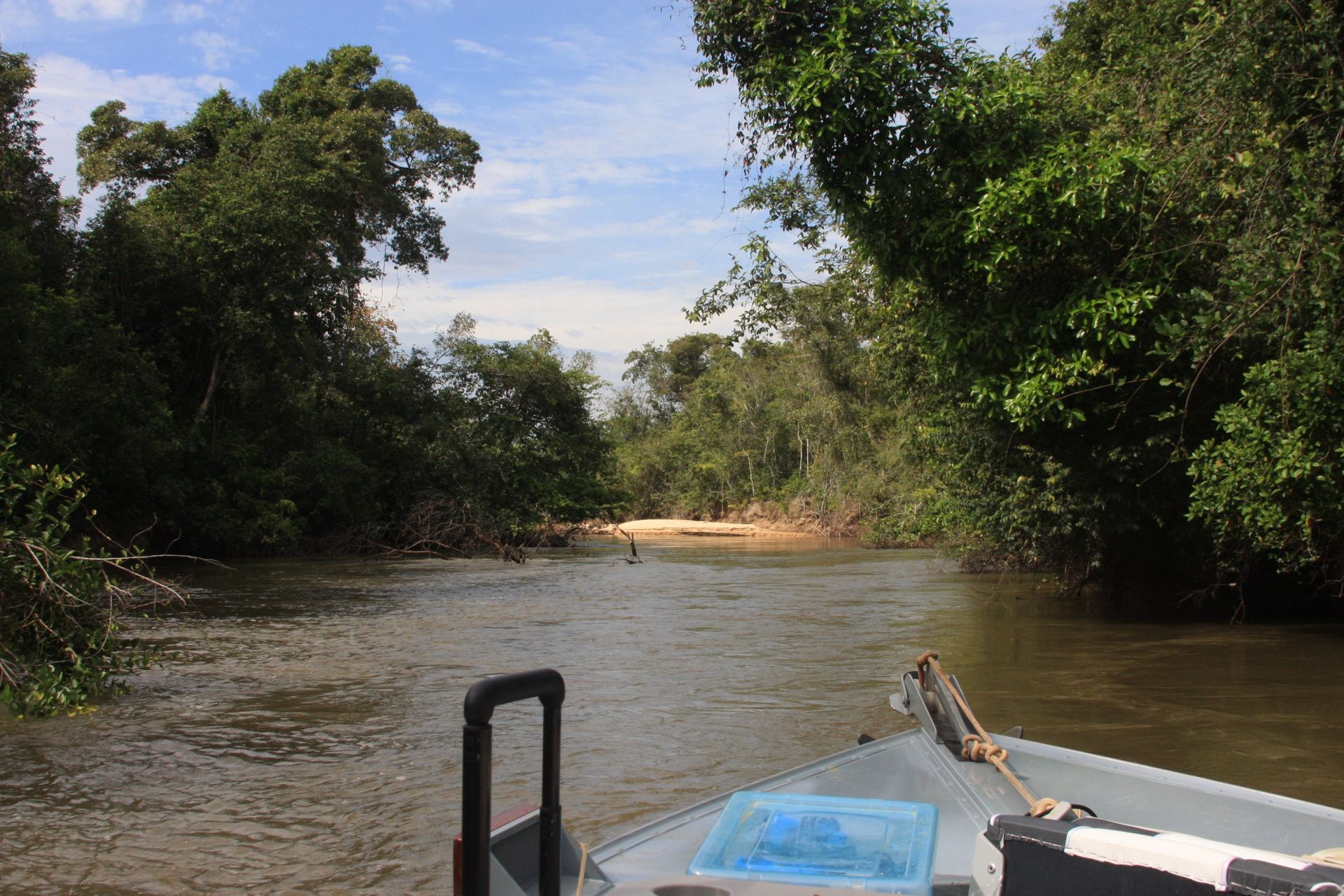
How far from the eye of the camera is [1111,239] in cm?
919

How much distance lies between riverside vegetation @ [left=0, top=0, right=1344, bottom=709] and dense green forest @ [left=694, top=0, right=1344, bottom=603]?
0.04 meters

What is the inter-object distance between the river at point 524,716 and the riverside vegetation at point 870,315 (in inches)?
44.6

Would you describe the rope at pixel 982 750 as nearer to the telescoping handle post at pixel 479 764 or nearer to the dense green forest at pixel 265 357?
the telescoping handle post at pixel 479 764

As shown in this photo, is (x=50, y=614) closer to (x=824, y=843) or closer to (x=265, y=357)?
(x=824, y=843)

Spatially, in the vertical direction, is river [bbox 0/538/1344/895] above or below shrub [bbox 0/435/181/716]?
below

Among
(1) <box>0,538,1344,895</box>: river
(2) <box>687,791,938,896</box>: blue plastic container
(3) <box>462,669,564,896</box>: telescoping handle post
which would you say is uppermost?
(3) <box>462,669,564,896</box>: telescoping handle post

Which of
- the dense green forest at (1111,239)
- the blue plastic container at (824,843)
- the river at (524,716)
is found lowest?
the river at (524,716)

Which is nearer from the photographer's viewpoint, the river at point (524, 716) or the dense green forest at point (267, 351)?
the river at point (524, 716)

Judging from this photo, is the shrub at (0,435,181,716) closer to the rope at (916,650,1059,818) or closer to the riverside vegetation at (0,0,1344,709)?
the riverside vegetation at (0,0,1344,709)

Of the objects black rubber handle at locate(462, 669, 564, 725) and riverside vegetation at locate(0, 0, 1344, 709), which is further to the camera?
riverside vegetation at locate(0, 0, 1344, 709)

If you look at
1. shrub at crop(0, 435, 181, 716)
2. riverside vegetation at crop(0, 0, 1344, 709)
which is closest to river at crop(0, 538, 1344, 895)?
shrub at crop(0, 435, 181, 716)

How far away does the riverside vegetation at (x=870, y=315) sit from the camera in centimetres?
771

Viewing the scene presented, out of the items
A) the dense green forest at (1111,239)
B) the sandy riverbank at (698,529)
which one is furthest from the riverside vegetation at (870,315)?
the sandy riverbank at (698,529)

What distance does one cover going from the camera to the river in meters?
5.11
